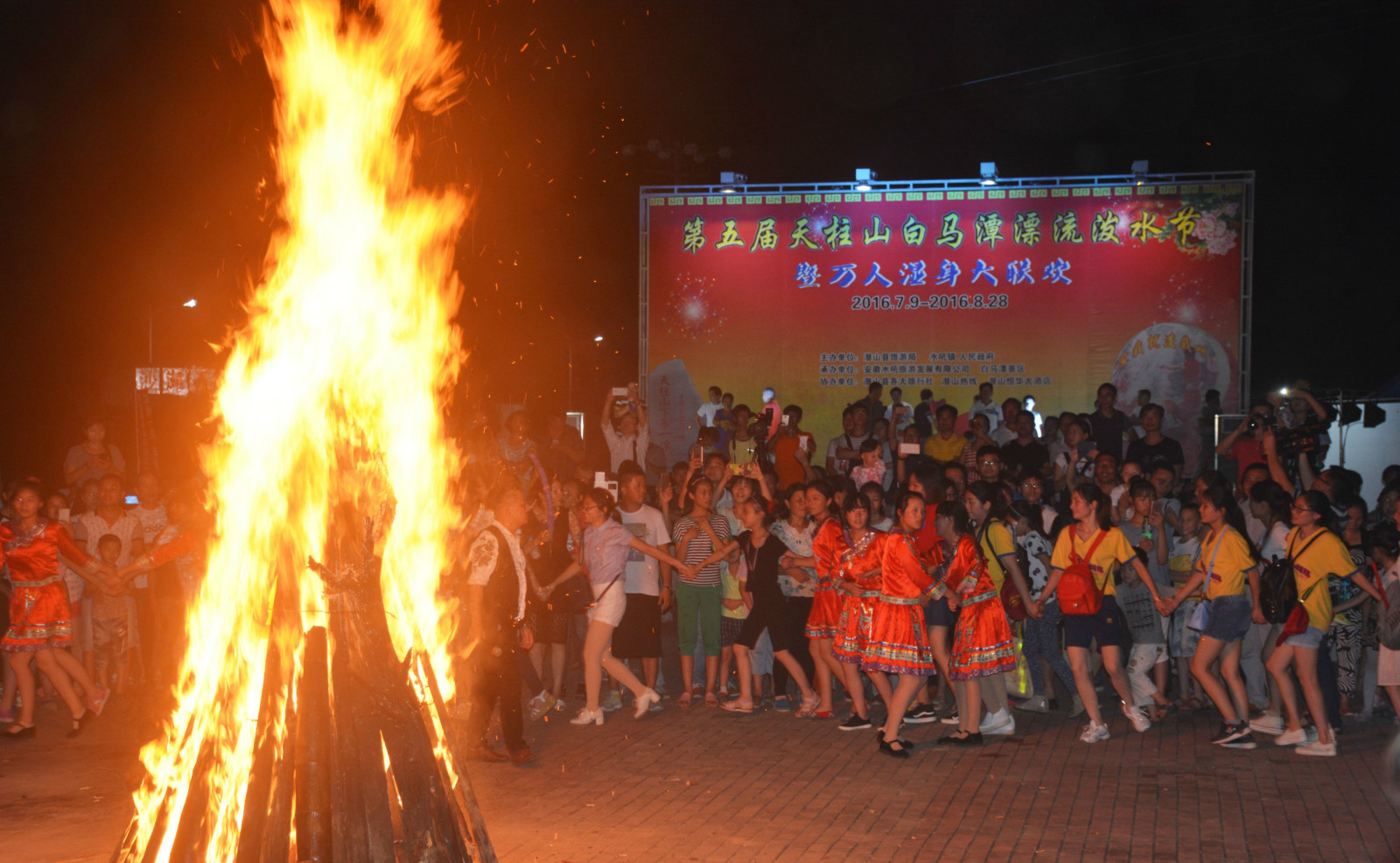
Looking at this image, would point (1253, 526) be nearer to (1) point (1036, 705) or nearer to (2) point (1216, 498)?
(2) point (1216, 498)

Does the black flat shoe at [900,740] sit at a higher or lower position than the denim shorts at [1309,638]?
lower

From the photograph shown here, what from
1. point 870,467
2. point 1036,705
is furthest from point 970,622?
point 870,467

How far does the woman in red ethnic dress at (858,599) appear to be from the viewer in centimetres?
835

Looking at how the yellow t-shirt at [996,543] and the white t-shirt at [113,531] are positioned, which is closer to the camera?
the yellow t-shirt at [996,543]

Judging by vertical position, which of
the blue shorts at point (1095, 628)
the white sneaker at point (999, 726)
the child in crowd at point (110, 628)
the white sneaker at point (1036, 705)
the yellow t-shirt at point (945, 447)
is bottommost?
the white sneaker at point (1036, 705)

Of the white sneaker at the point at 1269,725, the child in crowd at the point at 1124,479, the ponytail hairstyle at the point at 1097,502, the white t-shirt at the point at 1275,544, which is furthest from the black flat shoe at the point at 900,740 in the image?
the child in crowd at the point at 1124,479

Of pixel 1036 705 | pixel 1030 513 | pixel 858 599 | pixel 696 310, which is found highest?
pixel 696 310

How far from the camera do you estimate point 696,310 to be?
16797 mm

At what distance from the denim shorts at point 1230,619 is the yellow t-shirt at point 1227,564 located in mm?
50

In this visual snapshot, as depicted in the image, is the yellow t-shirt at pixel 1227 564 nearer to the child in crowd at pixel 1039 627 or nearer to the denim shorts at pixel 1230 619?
the denim shorts at pixel 1230 619

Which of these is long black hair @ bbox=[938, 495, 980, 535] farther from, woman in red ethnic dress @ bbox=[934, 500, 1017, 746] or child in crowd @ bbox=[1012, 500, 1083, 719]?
child in crowd @ bbox=[1012, 500, 1083, 719]

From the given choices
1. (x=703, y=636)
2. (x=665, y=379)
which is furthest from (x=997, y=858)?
(x=665, y=379)

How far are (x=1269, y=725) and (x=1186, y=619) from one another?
134cm

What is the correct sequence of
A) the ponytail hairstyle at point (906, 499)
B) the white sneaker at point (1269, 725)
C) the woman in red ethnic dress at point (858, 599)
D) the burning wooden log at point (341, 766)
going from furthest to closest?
the white sneaker at point (1269, 725), the woman in red ethnic dress at point (858, 599), the ponytail hairstyle at point (906, 499), the burning wooden log at point (341, 766)
